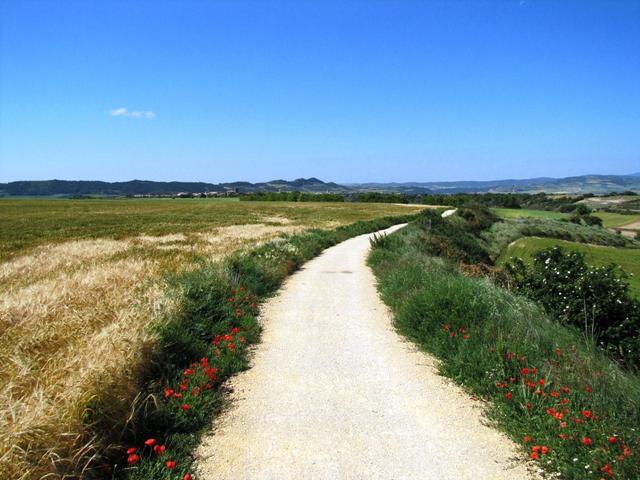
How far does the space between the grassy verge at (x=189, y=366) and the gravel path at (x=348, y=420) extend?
29 cm

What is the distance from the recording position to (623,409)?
4273 mm

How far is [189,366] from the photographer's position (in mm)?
5910

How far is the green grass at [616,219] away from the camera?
A: 71.2 metres

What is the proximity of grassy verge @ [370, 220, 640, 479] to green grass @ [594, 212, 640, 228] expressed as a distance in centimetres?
7968

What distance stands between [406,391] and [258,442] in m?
2.29

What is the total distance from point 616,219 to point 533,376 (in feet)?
302

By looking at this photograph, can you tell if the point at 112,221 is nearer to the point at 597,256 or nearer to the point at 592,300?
the point at 592,300

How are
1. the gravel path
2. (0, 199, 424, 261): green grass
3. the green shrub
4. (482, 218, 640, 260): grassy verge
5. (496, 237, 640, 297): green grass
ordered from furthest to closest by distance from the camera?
(482, 218, 640, 260): grassy verge, (0, 199, 424, 261): green grass, (496, 237, 640, 297): green grass, the green shrub, the gravel path

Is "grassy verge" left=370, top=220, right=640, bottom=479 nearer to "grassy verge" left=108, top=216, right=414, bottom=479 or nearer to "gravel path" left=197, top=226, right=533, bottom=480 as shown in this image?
"gravel path" left=197, top=226, right=533, bottom=480

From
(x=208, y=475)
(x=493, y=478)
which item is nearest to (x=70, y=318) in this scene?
(x=208, y=475)

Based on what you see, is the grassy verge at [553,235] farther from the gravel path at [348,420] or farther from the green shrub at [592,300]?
the gravel path at [348,420]

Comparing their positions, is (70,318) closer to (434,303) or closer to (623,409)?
(434,303)

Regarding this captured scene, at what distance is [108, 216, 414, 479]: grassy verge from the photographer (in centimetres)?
389

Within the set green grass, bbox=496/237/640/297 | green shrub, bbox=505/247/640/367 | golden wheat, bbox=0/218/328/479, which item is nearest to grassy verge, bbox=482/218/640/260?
green grass, bbox=496/237/640/297
